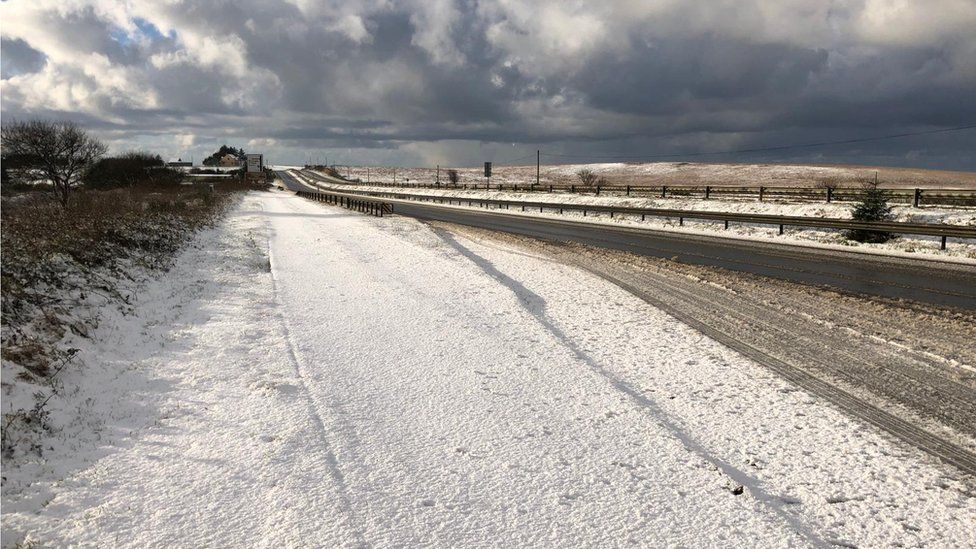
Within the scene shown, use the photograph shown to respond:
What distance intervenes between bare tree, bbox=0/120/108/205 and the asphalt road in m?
40.2

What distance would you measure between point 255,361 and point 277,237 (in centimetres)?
1600

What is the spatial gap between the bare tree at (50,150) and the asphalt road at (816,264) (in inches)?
1583

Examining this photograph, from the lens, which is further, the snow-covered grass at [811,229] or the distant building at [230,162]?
the distant building at [230,162]

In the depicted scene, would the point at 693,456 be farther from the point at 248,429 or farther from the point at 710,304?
the point at 710,304

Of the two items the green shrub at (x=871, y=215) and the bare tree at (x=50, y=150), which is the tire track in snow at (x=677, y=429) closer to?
the green shrub at (x=871, y=215)

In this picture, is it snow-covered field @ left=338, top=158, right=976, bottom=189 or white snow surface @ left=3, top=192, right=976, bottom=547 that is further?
snow-covered field @ left=338, top=158, right=976, bottom=189

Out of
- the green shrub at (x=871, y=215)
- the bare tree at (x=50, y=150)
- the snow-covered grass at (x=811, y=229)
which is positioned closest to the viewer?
the snow-covered grass at (x=811, y=229)

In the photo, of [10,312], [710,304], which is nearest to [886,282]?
[710,304]

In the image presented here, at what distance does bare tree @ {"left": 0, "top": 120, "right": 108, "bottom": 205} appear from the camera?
40.7 m

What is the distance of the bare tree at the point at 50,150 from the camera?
4066 centimetres

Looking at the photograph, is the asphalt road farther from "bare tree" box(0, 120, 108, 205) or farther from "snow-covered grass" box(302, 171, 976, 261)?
"bare tree" box(0, 120, 108, 205)

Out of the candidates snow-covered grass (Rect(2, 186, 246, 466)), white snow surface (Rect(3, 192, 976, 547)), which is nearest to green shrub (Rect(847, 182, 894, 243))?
white snow surface (Rect(3, 192, 976, 547))

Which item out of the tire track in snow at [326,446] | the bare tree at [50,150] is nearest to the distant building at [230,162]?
the bare tree at [50,150]

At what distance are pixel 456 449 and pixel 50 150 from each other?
50.5 metres
